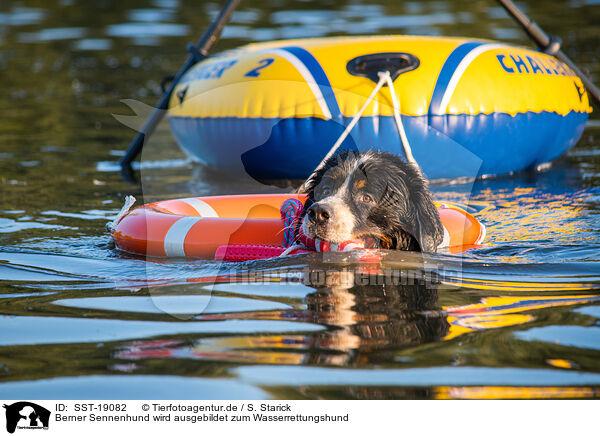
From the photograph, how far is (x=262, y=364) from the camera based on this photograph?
127 inches

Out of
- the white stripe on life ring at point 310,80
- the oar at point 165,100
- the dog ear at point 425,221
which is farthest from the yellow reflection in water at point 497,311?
the oar at point 165,100

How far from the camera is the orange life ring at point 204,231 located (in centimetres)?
500

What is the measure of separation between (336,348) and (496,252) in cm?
211

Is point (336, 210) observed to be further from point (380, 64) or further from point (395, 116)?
point (380, 64)

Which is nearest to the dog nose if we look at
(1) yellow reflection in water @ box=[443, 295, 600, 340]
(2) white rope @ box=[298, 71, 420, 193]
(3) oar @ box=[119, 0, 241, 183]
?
(1) yellow reflection in water @ box=[443, 295, 600, 340]

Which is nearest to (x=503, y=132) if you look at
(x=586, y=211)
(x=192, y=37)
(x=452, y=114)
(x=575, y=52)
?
(x=452, y=114)

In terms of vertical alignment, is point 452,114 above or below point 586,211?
above

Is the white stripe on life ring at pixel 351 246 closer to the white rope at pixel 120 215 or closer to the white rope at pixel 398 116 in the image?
the white rope at pixel 120 215

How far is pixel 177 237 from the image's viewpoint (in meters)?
5.05
